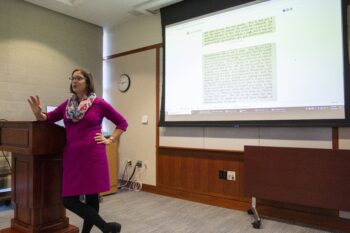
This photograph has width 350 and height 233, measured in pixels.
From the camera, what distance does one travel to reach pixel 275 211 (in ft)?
9.38

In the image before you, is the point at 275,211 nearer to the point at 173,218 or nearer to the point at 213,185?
the point at 213,185

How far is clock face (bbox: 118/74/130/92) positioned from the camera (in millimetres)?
4254

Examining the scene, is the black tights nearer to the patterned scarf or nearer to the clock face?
the patterned scarf

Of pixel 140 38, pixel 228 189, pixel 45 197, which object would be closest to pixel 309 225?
pixel 228 189

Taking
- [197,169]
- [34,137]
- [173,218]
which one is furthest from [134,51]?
[34,137]

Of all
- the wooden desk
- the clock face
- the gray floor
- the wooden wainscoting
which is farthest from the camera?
the clock face

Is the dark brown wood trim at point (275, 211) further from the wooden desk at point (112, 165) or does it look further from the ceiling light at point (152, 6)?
the ceiling light at point (152, 6)

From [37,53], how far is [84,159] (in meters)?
2.67

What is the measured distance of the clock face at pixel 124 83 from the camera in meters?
4.25

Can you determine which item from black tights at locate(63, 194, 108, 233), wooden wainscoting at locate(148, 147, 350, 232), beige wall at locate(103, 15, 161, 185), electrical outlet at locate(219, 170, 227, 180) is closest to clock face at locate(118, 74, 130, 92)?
beige wall at locate(103, 15, 161, 185)

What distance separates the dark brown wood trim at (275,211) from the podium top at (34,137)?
6.42 ft

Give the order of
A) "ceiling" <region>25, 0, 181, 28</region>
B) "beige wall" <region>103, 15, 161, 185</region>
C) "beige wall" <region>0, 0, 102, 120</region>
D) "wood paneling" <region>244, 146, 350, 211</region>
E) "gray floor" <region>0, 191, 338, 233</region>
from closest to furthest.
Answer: "wood paneling" <region>244, 146, 350, 211</region> → "gray floor" <region>0, 191, 338, 233</region> → "beige wall" <region>0, 0, 102, 120</region> → "ceiling" <region>25, 0, 181, 28</region> → "beige wall" <region>103, 15, 161, 185</region>

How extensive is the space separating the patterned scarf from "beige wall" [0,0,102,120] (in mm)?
2083

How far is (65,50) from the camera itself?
4148mm
